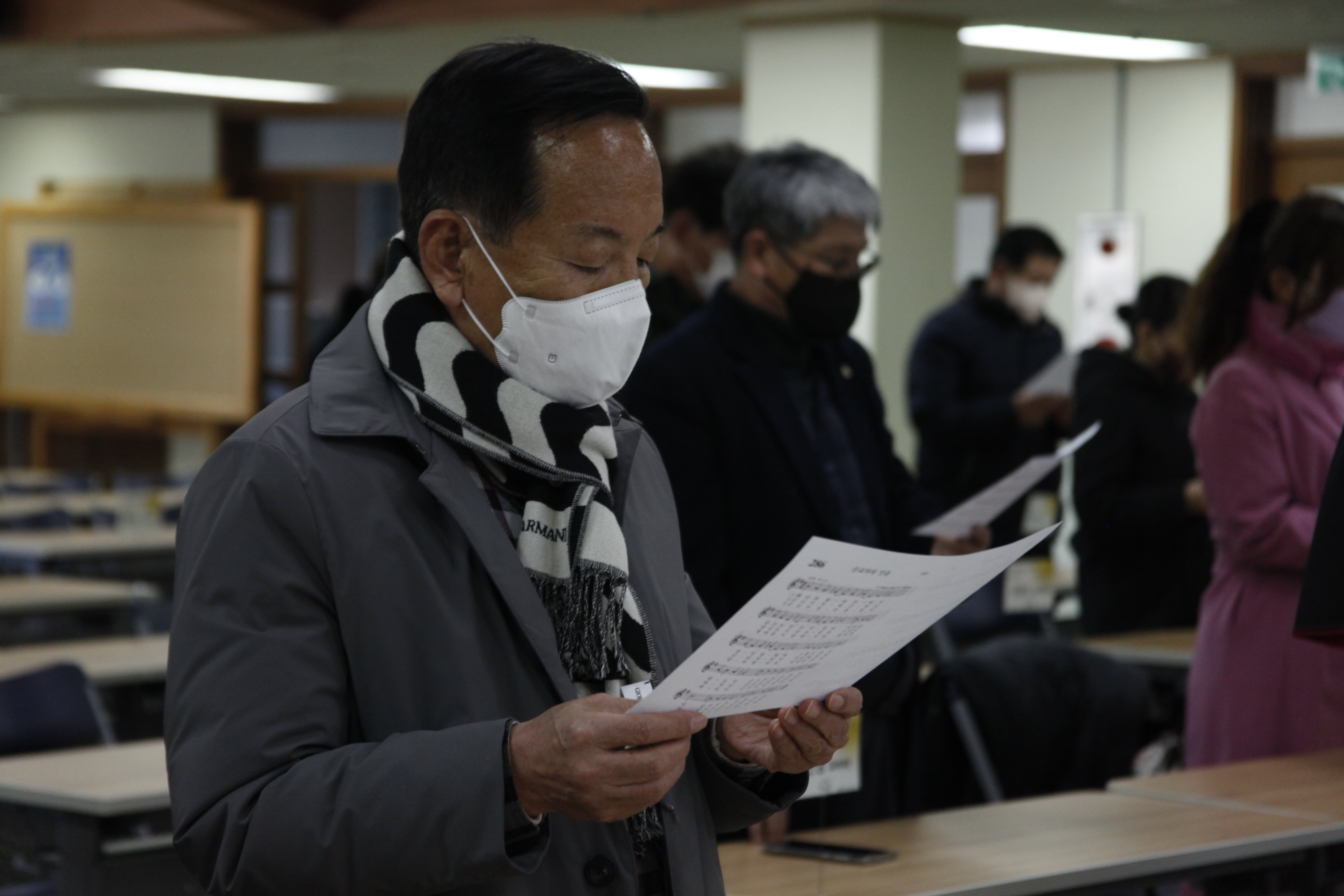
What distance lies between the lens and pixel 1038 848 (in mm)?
2746

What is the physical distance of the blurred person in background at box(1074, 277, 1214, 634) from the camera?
4.58 meters

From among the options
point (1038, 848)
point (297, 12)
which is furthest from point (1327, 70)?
point (1038, 848)

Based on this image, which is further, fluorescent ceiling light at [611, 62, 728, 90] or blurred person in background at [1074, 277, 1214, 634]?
fluorescent ceiling light at [611, 62, 728, 90]

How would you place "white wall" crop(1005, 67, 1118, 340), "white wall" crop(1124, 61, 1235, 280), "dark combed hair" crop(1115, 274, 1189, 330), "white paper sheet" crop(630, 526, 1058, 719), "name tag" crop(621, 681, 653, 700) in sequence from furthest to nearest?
"white wall" crop(1005, 67, 1118, 340) < "white wall" crop(1124, 61, 1235, 280) < "dark combed hair" crop(1115, 274, 1189, 330) < "name tag" crop(621, 681, 653, 700) < "white paper sheet" crop(630, 526, 1058, 719)

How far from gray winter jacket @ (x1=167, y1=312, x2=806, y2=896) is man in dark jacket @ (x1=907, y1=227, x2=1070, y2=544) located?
165 inches

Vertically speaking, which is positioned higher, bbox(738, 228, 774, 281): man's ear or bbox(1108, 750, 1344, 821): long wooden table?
bbox(738, 228, 774, 281): man's ear

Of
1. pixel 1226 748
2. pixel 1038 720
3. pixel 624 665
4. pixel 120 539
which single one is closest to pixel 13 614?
pixel 120 539

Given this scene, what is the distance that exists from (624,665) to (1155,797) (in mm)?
1860

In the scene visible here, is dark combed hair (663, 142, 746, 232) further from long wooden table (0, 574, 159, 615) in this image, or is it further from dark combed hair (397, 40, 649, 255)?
long wooden table (0, 574, 159, 615)

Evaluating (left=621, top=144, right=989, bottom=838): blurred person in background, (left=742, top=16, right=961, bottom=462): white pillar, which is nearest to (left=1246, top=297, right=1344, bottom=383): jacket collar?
(left=621, top=144, right=989, bottom=838): blurred person in background

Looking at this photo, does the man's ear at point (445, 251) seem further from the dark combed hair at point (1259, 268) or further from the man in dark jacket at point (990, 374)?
the man in dark jacket at point (990, 374)

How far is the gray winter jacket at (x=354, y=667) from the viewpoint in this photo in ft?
4.53

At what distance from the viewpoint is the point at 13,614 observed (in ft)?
18.4

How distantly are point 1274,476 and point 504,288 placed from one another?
229 cm
